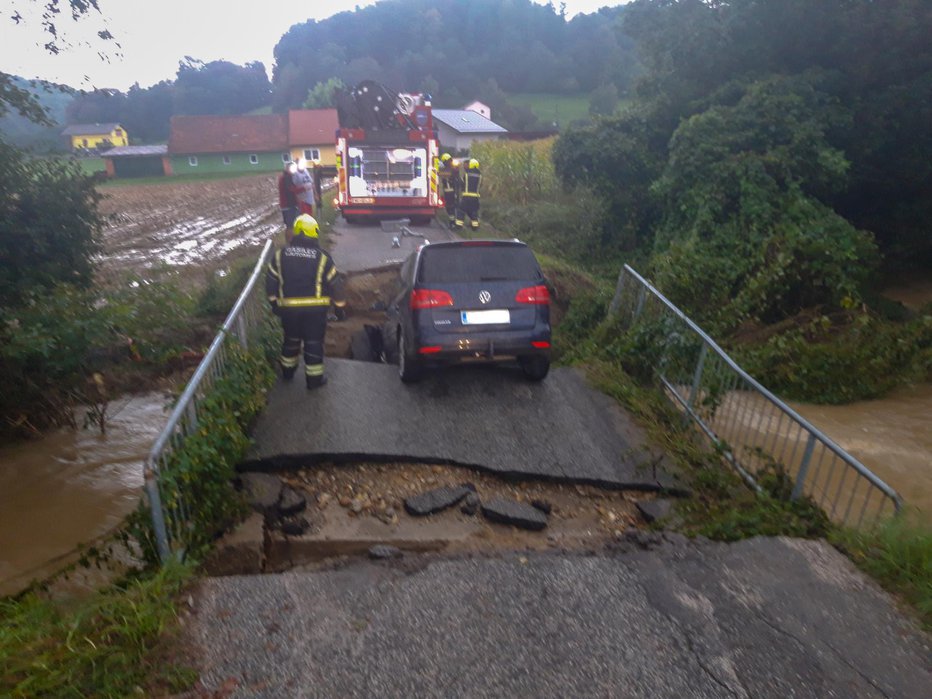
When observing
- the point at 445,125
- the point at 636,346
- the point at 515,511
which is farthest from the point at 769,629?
the point at 445,125

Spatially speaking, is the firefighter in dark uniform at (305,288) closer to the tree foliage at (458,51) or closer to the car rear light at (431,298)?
the car rear light at (431,298)

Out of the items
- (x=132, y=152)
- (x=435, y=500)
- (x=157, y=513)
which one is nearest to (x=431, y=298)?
(x=435, y=500)

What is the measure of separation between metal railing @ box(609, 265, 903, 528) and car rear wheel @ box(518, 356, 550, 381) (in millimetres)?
1276

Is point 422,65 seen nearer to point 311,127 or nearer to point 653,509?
point 311,127

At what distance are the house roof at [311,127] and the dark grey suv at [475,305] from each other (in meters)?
56.3

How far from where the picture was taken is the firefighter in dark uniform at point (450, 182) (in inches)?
699

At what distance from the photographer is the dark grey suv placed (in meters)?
7.04

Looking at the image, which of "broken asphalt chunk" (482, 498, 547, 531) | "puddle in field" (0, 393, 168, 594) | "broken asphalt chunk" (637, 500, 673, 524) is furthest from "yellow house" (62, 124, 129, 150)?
"broken asphalt chunk" (637, 500, 673, 524)

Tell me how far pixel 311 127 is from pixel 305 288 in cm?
5834

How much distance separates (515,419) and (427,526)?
Answer: 6.41 feet

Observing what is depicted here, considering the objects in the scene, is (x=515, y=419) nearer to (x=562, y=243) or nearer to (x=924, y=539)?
(x=924, y=539)

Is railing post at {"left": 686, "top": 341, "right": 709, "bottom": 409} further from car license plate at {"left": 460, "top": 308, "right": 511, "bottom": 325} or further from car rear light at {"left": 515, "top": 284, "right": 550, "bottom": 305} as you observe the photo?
car license plate at {"left": 460, "top": 308, "right": 511, "bottom": 325}

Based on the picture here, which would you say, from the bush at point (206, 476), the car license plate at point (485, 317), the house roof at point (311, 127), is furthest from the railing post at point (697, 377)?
the house roof at point (311, 127)

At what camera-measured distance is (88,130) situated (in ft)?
254
